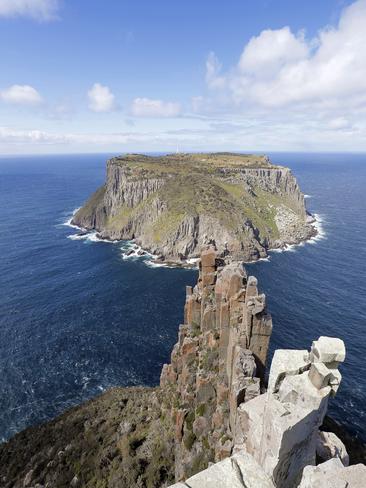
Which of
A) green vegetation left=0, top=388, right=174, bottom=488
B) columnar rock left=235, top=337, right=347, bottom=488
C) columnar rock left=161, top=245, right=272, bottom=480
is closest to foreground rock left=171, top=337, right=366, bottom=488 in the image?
columnar rock left=235, top=337, right=347, bottom=488

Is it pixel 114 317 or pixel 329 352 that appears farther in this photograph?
pixel 114 317

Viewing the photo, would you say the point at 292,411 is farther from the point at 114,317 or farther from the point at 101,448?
the point at 114,317

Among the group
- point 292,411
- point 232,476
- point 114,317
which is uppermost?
point 232,476

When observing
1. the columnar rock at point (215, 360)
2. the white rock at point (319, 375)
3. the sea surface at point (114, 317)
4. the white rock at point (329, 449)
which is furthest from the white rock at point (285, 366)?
the sea surface at point (114, 317)

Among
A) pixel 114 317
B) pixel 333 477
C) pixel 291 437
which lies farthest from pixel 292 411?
pixel 114 317

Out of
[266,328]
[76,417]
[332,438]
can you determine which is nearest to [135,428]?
[76,417]

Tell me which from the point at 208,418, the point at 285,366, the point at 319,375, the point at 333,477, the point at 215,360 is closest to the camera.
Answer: the point at 333,477
